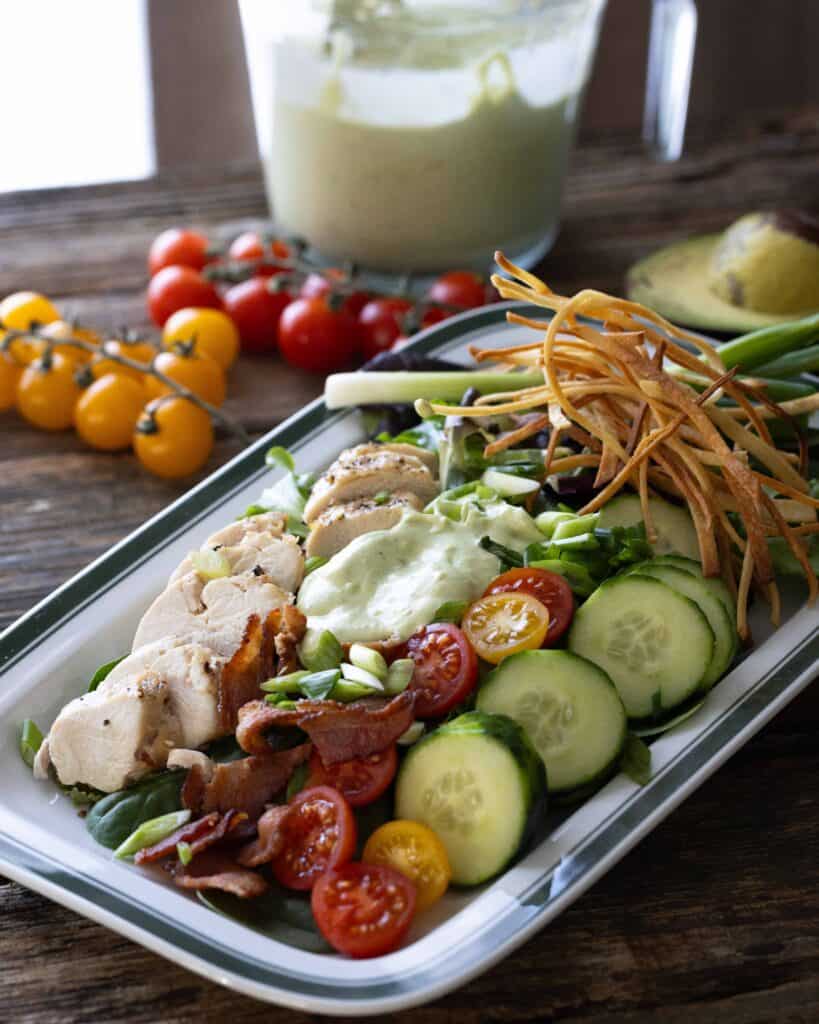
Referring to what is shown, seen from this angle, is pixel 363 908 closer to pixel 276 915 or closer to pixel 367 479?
pixel 276 915

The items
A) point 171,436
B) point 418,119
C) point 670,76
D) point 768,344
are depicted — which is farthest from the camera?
point 670,76

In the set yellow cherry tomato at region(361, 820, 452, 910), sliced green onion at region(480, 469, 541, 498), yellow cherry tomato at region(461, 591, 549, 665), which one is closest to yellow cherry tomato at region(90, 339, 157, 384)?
sliced green onion at region(480, 469, 541, 498)

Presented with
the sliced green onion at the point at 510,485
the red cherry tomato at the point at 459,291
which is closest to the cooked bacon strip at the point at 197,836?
the sliced green onion at the point at 510,485

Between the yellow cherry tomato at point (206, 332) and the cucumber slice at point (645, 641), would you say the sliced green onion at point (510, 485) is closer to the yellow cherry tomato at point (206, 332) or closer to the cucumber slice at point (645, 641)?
the cucumber slice at point (645, 641)

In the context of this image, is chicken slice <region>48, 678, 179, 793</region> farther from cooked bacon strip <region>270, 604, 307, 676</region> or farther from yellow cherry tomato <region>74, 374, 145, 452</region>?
yellow cherry tomato <region>74, 374, 145, 452</region>

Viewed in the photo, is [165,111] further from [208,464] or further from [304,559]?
[304,559]

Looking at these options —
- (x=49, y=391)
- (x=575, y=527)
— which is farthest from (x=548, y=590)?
(x=49, y=391)

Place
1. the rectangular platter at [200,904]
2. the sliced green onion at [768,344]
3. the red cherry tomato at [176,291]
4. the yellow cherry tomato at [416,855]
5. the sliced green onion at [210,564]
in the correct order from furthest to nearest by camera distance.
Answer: the red cherry tomato at [176,291] < the sliced green onion at [768,344] < the sliced green onion at [210,564] < the yellow cherry tomato at [416,855] < the rectangular platter at [200,904]
